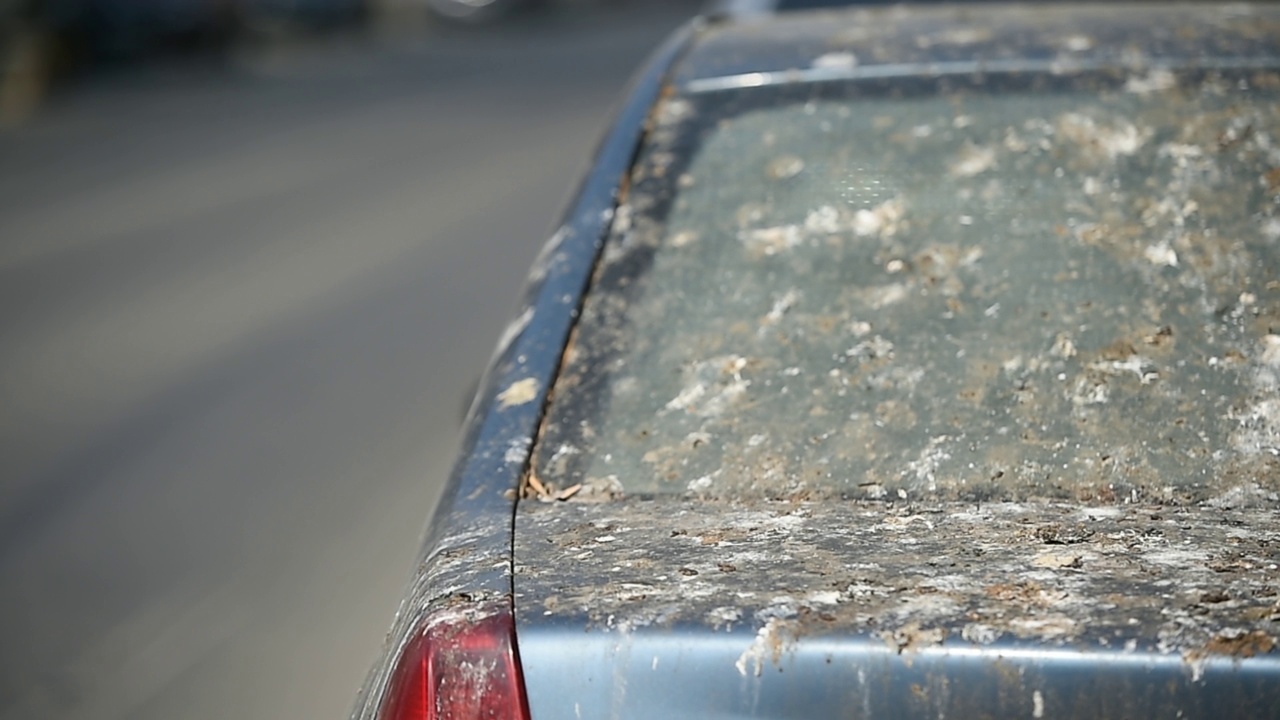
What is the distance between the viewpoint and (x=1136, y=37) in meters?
2.63

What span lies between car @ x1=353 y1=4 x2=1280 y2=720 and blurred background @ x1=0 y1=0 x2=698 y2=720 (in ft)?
2.10

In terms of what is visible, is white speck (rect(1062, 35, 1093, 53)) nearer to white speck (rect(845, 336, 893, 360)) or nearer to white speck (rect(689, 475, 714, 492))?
white speck (rect(845, 336, 893, 360))

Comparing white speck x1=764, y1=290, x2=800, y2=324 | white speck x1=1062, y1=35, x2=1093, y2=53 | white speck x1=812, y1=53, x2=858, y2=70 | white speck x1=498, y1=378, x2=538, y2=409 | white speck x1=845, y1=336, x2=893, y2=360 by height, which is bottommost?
white speck x1=498, y1=378, x2=538, y2=409

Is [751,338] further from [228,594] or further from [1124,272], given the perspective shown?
[228,594]

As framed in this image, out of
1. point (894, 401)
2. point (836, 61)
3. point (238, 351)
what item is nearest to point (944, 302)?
point (894, 401)

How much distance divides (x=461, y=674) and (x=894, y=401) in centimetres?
79

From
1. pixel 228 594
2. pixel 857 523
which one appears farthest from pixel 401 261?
pixel 857 523

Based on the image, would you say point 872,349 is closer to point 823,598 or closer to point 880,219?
point 880,219

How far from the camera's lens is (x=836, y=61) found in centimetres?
265

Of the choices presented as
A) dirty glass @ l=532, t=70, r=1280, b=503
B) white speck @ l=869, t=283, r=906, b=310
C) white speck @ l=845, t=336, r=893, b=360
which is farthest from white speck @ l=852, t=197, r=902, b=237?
white speck @ l=845, t=336, r=893, b=360

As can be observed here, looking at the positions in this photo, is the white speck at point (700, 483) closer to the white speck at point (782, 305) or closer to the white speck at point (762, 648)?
the white speck at point (782, 305)

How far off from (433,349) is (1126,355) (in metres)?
5.99

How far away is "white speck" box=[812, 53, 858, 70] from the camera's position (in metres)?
2.63

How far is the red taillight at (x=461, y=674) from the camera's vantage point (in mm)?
1630
